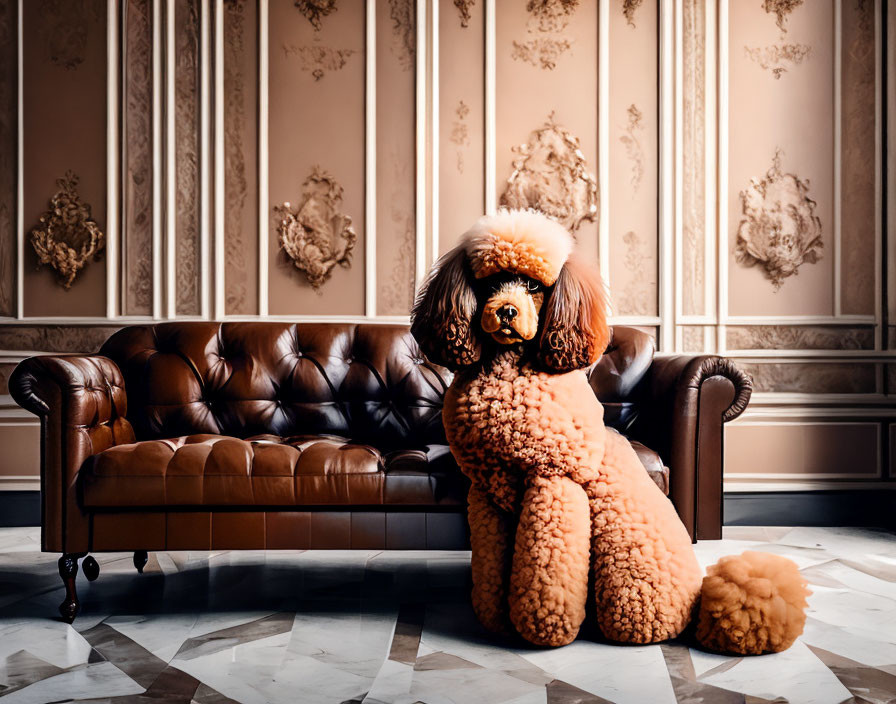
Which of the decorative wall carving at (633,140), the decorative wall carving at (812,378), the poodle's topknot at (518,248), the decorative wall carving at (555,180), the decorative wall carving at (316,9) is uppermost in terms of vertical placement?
the decorative wall carving at (316,9)

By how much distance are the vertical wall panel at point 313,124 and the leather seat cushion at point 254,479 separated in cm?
146

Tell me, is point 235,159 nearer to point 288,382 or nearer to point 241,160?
point 241,160

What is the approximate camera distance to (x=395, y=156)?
3.56 metres

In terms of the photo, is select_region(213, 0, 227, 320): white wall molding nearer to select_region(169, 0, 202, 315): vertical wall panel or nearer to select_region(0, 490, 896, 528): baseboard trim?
select_region(169, 0, 202, 315): vertical wall panel

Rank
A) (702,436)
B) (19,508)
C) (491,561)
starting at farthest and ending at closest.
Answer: (19,508)
(702,436)
(491,561)

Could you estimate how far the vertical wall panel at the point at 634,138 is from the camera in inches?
141

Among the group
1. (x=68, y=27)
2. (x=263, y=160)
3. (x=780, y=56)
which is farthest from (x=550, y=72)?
(x=68, y=27)

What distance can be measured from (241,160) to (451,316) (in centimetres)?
219

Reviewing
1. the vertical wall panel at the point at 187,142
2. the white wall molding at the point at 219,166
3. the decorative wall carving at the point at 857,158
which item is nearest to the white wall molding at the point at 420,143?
the white wall molding at the point at 219,166

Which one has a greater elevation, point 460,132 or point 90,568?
point 460,132

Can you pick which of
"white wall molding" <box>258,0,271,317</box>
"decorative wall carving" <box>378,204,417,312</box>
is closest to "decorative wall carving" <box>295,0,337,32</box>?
"white wall molding" <box>258,0,271,317</box>

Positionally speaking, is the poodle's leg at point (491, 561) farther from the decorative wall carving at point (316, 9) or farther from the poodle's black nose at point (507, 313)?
the decorative wall carving at point (316, 9)

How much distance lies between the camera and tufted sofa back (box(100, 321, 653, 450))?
2717 mm

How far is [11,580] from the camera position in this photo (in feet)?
8.35
